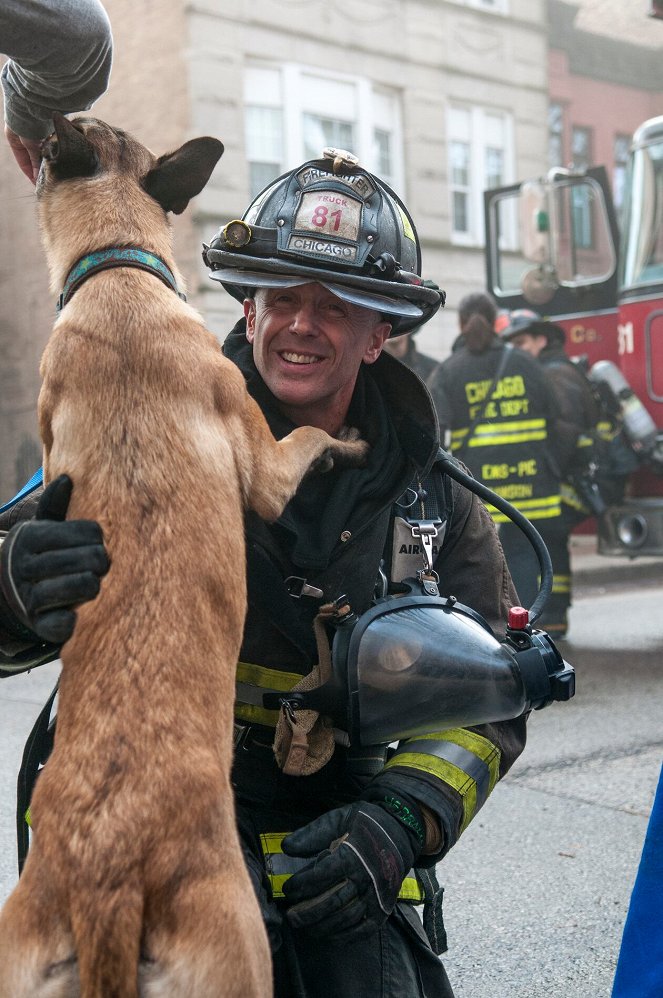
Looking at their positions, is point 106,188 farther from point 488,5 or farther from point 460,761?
point 488,5

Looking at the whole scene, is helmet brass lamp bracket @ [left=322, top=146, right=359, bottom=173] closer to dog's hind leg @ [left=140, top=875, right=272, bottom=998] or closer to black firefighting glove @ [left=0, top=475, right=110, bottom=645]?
black firefighting glove @ [left=0, top=475, right=110, bottom=645]

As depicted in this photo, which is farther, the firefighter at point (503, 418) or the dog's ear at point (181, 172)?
the firefighter at point (503, 418)

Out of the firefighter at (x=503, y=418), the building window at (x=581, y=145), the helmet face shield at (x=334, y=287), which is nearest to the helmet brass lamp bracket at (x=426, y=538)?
the helmet face shield at (x=334, y=287)

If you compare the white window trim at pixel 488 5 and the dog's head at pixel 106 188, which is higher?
the white window trim at pixel 488 5

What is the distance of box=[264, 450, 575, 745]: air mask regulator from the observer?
1975 mm

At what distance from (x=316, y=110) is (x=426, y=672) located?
47.3ft

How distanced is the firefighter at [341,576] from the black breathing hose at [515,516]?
1.8 inches

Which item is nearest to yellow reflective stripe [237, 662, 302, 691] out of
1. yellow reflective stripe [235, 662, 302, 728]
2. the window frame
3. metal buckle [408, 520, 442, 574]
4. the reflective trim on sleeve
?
yellow reflective stripe [235, 662, 302, 728]

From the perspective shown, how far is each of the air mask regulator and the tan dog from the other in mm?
254

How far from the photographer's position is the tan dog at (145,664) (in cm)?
156

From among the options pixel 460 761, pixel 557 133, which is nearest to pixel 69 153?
pixel 460 761

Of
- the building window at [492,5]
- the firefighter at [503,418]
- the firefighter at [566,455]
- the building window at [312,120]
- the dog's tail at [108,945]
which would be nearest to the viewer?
the dog's tail at [108,945]

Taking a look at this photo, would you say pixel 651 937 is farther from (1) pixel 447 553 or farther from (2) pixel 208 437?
(2) pixel 208 437

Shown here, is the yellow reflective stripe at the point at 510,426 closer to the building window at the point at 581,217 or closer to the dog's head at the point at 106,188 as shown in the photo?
the building window at the point at 581,217
